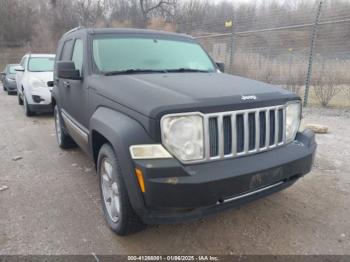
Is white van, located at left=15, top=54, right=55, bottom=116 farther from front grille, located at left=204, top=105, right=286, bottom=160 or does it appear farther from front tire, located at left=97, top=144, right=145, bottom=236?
front grille, located at left=204, top=105, right=286, bottom=160

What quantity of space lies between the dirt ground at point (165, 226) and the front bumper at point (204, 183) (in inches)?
19.2

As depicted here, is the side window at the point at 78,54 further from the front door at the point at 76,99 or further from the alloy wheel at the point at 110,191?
the alloy wheel at the point at 110,191

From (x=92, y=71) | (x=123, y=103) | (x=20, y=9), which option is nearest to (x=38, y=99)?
(x=92, y=71)

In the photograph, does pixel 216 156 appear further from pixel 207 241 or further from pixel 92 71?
pixel 92 71

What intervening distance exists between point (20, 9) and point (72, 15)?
569 centimetres

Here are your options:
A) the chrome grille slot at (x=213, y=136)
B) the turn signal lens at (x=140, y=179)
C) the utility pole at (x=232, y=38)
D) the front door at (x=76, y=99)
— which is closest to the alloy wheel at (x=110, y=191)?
the turn signal lens at (x=140, y=179)

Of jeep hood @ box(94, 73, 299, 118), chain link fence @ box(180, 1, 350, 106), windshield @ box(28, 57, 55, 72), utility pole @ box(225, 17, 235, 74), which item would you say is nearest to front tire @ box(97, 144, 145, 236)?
jeep hood @ box(94, 73, 299, 118)

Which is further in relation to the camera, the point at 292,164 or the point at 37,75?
the point at 37,75

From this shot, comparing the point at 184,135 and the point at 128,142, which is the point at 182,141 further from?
the point at 128,142

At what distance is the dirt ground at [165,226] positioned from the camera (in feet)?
8.29

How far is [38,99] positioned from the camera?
7578 millimetres

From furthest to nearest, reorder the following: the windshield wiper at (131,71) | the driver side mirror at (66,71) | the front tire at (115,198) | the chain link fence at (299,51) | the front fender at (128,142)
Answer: the chain link fence at (299,51) < the driver side mirror at (66,71) < the windshield wiper at (131,71) < the front tire at (115,198) < the front fender at (128,142)

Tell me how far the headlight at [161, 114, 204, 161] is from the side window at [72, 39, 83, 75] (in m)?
1.87

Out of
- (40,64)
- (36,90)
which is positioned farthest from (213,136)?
(40,64)
